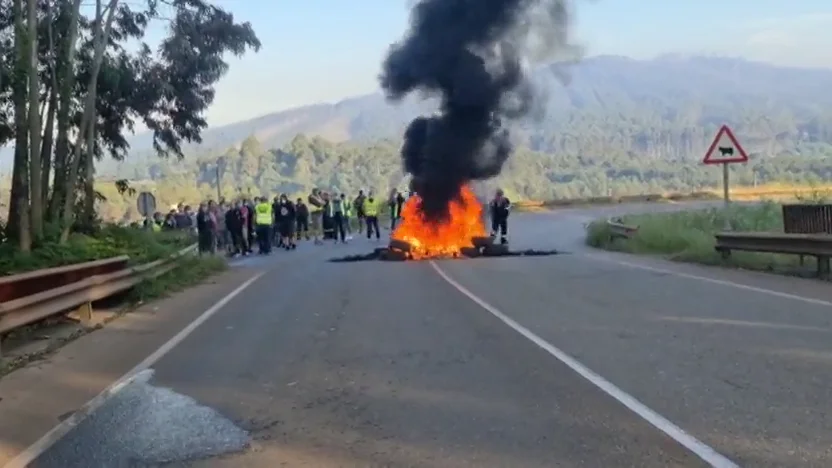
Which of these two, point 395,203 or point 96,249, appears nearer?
point 96,249

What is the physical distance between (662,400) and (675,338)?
3.08 meters

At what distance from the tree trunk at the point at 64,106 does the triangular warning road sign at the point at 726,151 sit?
12.6 metres

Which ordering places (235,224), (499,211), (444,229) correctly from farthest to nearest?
1. (499,211)
2. (235,224)
3. (444,229)

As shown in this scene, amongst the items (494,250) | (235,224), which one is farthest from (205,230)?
(494,250)

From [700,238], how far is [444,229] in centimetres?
702

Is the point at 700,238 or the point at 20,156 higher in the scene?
the point at 20,156

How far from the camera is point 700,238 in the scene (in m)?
23.7

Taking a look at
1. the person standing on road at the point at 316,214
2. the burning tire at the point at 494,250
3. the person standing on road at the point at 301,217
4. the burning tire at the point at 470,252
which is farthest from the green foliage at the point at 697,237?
the person standing on road at the point at 316,214

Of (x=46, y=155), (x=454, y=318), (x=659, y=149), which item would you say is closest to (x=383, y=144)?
(x=659, y=149)

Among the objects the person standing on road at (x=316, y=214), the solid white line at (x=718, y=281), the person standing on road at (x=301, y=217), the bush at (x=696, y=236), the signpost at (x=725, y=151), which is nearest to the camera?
the solid white line at (x=718, y=281)

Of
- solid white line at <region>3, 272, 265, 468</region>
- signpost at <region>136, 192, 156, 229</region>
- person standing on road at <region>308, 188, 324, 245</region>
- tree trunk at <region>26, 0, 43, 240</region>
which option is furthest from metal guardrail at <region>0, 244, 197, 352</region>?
person standing on road at <region>308, 188, 324, 245</region>

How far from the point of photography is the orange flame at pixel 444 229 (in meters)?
27.2

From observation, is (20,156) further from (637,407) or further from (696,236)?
(696,236)

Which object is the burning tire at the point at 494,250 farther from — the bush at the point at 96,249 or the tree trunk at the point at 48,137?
the tree trunk at the point at 48,137
